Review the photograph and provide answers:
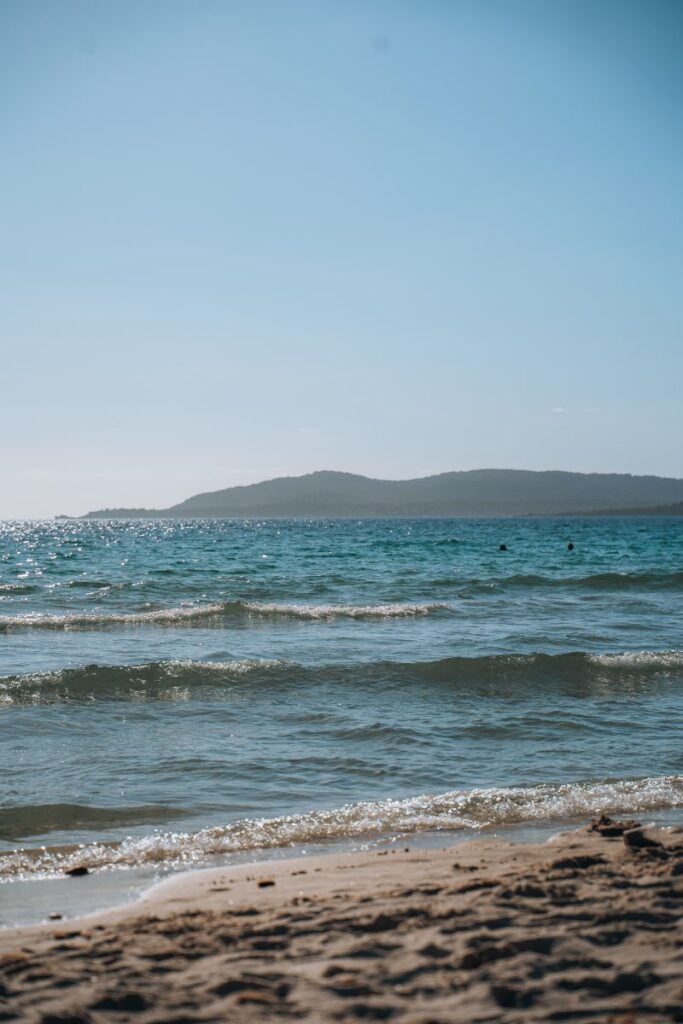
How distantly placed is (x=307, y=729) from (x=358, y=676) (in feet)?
10.1

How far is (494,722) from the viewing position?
1037 centimetres

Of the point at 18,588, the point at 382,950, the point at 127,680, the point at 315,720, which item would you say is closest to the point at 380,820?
the point at 382,950

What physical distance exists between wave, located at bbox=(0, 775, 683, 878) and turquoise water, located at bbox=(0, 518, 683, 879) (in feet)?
0.08

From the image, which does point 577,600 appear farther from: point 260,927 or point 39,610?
point 260,927

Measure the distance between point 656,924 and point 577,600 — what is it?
70.5 ft

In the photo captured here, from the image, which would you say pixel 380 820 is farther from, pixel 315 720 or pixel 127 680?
pixel 127 680

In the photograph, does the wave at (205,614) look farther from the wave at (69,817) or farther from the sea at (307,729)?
the wave at (69,817)

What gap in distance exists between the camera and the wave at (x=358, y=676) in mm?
11938

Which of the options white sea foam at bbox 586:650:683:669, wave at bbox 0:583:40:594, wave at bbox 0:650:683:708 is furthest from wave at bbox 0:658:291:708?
wave at bbox 0:583:40:594

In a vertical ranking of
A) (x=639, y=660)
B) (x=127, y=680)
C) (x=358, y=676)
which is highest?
(x=127, y=680)

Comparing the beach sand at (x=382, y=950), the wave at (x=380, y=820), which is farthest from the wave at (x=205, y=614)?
the beach sand at (x=382, y=950)

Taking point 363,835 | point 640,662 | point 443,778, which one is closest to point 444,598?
point 640,662

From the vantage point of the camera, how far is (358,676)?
12953 mm

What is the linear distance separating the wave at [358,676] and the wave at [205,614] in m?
6.53
